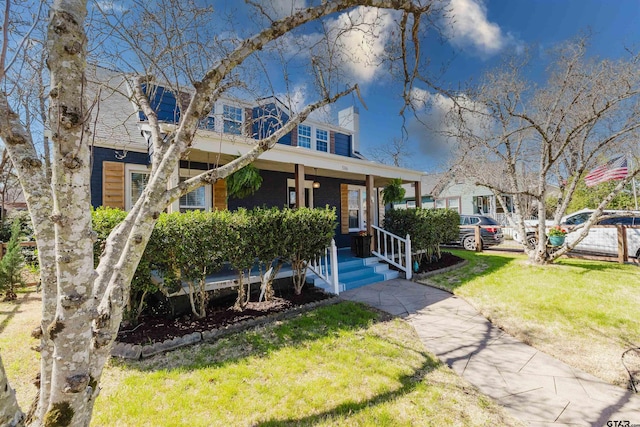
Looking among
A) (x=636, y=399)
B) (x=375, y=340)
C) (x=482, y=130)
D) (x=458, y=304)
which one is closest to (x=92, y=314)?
(x=375, y=340)

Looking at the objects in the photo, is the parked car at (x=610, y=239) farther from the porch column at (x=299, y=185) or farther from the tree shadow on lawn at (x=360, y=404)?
the tree shadow on lawn at (x=360, y=404)

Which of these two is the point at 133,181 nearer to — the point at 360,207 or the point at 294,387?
the point at 294,387

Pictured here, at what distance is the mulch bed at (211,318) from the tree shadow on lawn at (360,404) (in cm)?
223

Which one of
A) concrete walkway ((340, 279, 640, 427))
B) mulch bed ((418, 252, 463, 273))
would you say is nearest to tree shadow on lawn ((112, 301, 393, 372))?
concrete walkway ((340, 279, 640, 427))

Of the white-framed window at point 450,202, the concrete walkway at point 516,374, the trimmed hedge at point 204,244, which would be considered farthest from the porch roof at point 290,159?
the white-framed window at point 450,202

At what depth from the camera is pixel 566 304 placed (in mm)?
5410

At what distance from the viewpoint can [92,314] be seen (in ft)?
5.17

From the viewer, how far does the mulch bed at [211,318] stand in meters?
4.00

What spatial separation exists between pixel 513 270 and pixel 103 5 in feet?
34.4

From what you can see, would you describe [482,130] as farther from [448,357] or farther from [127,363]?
[127,363]

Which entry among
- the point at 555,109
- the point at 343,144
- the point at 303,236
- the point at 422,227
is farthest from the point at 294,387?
the point at 343,144

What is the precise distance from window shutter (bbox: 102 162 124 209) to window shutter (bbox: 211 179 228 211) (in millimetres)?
2054

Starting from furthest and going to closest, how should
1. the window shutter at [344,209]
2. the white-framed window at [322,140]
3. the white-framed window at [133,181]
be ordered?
the white-framed window at [322,140] → the window shutter at [344,209] → the white-framed window at [133,181]

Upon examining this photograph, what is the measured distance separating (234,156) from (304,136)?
576 cm
